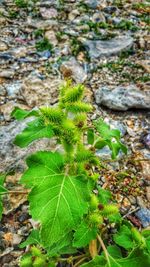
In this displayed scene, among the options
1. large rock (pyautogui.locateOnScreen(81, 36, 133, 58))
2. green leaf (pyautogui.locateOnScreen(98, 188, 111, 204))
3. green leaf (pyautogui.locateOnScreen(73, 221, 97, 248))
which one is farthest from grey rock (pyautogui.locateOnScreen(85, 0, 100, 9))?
green leaf (pyautogui.locateOnScreen(73, 221, 97, 248))

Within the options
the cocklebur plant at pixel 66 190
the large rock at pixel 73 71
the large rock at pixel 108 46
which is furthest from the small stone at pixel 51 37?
the cocklebur plant at pixel 66 190

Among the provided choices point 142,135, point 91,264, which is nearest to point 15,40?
point 142,135

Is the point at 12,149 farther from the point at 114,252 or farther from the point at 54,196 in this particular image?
the point at 54,196

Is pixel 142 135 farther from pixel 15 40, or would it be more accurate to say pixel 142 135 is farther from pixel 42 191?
pixel 15 40

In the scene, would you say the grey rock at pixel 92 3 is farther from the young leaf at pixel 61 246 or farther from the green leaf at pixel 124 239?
the young leaf at pixel 61 246

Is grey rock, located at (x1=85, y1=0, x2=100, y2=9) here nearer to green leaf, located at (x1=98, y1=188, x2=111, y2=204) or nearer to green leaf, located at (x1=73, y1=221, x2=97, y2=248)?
green leaf, located at (x1=98, y1=188, x2=111, y2=204)

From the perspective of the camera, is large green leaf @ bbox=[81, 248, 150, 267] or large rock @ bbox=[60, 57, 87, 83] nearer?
large green leaf @ bbox=[81, 248, 150, 267]

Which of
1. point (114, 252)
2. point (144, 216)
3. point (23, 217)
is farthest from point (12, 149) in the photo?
point (114, 252)
